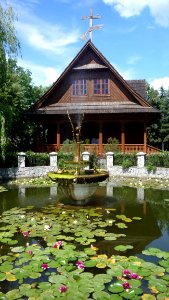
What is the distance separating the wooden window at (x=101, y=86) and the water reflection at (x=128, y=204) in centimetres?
983

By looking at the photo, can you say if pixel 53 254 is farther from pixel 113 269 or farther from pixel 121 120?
pixel 121 120

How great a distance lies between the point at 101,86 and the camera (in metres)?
23.6

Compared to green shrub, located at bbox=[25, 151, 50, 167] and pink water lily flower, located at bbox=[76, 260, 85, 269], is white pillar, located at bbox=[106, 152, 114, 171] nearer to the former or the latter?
green shrub, located at bbox=[25, 151, 50, 167]

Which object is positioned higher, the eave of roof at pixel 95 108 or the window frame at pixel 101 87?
the window frame at pixel 101 87

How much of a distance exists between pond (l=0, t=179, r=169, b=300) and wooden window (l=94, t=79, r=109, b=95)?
1341 centimetres

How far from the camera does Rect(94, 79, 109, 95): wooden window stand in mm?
23547

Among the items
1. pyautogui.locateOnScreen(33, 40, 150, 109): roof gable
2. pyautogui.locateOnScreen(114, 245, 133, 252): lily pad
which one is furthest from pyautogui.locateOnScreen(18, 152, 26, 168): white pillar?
pyautogui.locateOnScreen(114, 245, 133, 252): lily pad

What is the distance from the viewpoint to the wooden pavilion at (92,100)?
22.6 meters

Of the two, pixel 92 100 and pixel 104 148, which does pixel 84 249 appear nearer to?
pixel 104 148

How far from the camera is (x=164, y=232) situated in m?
7.92

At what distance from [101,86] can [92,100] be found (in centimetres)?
124

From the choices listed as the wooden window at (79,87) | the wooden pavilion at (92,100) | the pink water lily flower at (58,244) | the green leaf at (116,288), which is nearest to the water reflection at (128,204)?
the pink water lily flower at (58,244)

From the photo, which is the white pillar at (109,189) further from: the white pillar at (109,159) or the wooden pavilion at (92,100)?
the wooden pavilion at (92,100)

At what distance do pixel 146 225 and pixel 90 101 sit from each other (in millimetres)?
16390
